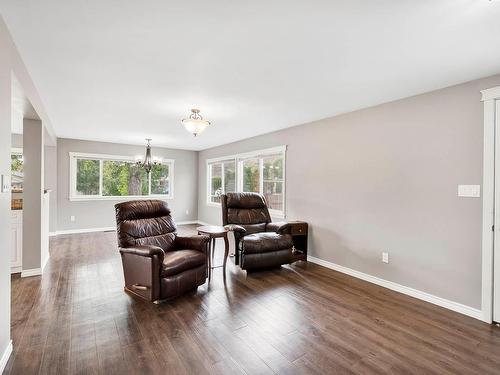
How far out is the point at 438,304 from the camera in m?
2.86

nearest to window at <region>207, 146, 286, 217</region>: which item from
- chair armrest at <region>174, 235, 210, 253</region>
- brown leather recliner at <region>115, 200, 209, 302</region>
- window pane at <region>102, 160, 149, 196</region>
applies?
window pane at <region>102, 160, 149, 196</region>

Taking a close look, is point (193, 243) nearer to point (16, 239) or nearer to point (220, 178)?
point (16, 239)

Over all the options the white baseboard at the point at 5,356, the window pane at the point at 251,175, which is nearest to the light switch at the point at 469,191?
the window pane at the point at 251,175

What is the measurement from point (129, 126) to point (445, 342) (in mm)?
5380

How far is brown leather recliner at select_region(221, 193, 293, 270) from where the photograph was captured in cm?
366

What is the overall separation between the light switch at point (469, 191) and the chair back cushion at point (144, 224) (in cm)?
337

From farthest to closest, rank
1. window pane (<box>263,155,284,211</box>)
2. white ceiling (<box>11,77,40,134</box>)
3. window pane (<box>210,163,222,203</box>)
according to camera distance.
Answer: window pane (<box>210,163,222,203</box>)
window pane (<box>263,155,284,211</box>)
white ceiling (<box>11,77,40,134</box>)

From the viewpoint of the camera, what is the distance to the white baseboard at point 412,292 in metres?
2.65

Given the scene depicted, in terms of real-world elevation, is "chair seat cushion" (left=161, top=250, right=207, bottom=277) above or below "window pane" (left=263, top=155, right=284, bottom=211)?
below

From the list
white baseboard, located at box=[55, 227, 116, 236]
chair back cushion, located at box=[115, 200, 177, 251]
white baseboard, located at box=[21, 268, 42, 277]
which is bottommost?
white baseboard, located at box=[21, 268, 42, 277]

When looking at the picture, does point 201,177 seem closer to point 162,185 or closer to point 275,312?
point 162,185

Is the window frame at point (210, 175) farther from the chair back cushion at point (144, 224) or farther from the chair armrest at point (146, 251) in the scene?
the chair armrest at point (146, 251)

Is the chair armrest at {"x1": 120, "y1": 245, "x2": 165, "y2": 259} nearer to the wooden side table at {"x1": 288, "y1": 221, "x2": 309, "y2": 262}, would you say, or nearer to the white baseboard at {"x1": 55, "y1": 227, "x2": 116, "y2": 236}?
the wooden side table at {"x1": 288, "y1": 221, "x2": 309, "y2": 262}

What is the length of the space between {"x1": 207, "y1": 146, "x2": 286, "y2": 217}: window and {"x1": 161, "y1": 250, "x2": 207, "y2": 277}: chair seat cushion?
89.5 inches
